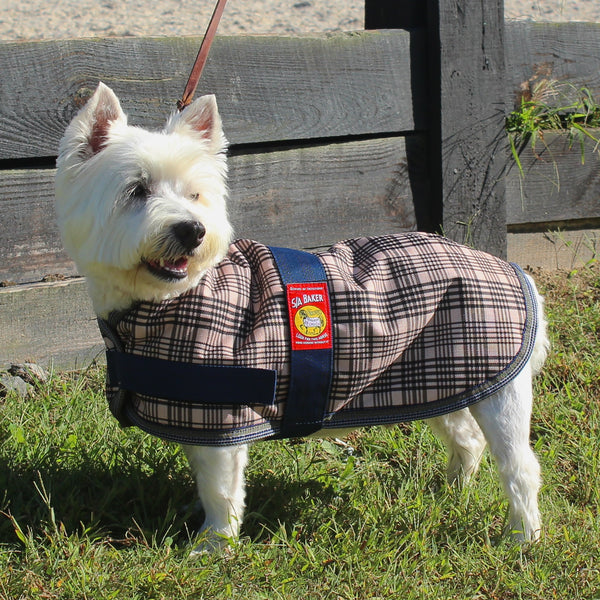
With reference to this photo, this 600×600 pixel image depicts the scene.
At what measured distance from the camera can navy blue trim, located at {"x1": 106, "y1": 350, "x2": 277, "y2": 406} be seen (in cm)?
247

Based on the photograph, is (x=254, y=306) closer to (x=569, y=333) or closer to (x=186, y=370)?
(x=186, y=370)

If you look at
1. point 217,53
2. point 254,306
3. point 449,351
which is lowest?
point 449,351

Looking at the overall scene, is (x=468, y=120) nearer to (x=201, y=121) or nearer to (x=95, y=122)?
(x=201, y=121)

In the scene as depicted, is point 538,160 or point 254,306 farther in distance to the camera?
point 538,160

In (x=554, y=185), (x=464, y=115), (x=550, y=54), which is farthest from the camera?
(x=554, y=185)

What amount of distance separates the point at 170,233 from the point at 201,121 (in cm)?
55

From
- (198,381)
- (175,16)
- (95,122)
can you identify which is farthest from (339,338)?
(175,16)

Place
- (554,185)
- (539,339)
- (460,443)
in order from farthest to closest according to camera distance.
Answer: (554,185) < (460,443) < (539,339)

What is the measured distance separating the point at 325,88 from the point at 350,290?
6.31 ft

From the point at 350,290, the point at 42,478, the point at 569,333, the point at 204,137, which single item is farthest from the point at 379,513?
the point at 569,333

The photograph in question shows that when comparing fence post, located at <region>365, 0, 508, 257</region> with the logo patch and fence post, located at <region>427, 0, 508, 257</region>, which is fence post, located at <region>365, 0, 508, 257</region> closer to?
fence post, located at <region>427, 0, 508, 257</region>

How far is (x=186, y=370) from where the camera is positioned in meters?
2.47

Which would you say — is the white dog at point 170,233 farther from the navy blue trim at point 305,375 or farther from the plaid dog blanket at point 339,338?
the navy blue trim at point 305,375

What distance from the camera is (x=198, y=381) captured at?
247 centimetres
